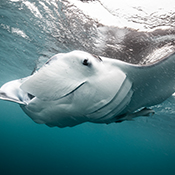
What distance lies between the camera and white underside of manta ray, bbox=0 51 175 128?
174 centimetres

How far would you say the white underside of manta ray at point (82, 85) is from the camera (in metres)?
1.74

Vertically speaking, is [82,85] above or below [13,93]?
above

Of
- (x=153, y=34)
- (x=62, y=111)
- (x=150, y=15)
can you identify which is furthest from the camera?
(x=153, y=34)

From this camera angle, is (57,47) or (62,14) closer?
(62,14)

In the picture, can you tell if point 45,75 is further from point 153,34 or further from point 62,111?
point 153,34

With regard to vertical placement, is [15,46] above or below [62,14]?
Answer: below

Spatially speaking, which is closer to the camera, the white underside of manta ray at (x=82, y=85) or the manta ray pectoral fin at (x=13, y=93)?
the white underside of manta ray at (x=82, y=85)

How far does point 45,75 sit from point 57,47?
7.06 m

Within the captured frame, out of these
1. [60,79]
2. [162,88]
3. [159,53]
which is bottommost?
[162,88]

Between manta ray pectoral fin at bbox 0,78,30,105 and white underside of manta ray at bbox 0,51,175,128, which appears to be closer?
white underside of manta ray at bbox 0,51,175,128

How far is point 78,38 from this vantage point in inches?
259

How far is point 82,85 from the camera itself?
1.95 m

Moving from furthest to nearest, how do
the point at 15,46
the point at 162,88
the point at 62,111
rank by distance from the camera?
the point at 15,46
the point at 162,88
the point at 62,111

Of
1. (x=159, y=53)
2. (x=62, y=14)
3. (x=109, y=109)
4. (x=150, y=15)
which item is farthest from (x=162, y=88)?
(x=62, y=14)
